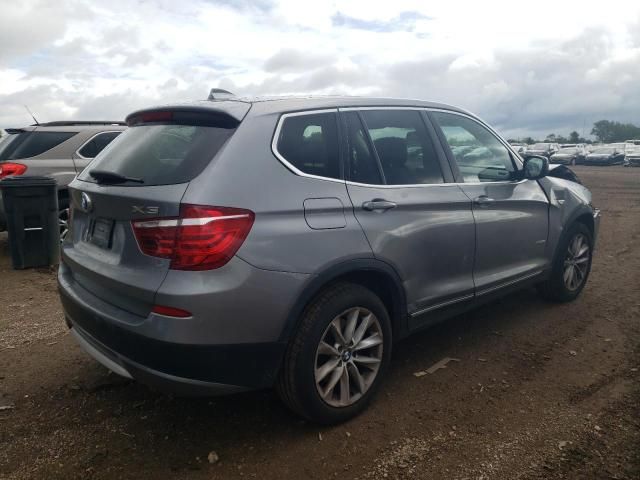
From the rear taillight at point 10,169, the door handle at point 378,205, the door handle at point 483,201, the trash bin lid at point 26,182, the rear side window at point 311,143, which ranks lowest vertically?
the trash bin lid at point 26,182

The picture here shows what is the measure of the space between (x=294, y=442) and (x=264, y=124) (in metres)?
1.70

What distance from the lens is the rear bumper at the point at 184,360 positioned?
2.36 meters

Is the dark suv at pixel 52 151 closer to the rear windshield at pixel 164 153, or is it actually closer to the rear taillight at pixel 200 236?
the rear windshield at pixel 164 153

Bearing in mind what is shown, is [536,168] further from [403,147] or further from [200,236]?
[200,236]

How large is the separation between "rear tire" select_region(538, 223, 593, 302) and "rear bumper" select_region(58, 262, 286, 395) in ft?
10.7

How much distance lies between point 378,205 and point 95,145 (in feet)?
18.6

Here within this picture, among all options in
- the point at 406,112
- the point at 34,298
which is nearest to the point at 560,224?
the point at 406,112

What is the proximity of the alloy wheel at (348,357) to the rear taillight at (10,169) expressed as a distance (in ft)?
18.7

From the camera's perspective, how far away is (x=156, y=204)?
7.90 feet

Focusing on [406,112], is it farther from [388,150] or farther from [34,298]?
[34,298]

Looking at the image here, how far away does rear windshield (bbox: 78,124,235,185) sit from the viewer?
252cm

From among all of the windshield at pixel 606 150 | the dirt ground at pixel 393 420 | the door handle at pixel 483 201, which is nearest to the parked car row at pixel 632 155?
the windshield at pixel 606 150

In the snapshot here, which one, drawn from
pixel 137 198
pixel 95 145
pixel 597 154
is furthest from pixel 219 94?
pixel 597 154

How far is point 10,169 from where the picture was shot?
22.0ft
